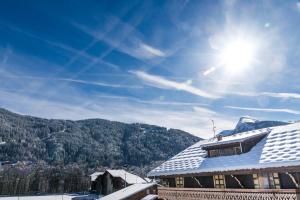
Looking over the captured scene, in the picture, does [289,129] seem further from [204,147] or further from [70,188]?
[70,188]

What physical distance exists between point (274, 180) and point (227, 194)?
3.22 m

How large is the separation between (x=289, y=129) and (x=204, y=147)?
23.7 ft

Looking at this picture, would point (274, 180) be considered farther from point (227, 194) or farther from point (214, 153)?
point (214, 153)

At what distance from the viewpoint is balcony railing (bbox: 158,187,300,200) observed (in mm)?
17547

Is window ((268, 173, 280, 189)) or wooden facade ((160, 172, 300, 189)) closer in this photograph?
wooden facade ((160, 172, 300, 189))

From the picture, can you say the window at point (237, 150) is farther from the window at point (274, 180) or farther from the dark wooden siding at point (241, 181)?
the window at point (274, 180)

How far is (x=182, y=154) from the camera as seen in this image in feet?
102

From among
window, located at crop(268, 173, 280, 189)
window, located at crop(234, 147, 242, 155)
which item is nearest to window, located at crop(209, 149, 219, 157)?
window, located at crop(234, 147, 242, 155)

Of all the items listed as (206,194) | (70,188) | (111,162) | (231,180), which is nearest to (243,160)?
(231,180)

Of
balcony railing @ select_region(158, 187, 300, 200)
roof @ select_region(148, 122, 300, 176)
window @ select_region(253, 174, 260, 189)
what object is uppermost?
roof @ select_region(148, 122, 300, 176)

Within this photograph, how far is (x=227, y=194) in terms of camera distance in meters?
21.2

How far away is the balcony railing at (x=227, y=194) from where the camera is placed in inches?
691

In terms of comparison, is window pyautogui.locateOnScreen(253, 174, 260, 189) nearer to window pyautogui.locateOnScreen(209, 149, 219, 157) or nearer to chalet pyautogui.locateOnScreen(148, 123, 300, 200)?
chalet pyautogui.locateOnScreen(148, 123, 300, 200)

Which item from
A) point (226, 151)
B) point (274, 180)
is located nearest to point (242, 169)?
point (274, 180)
